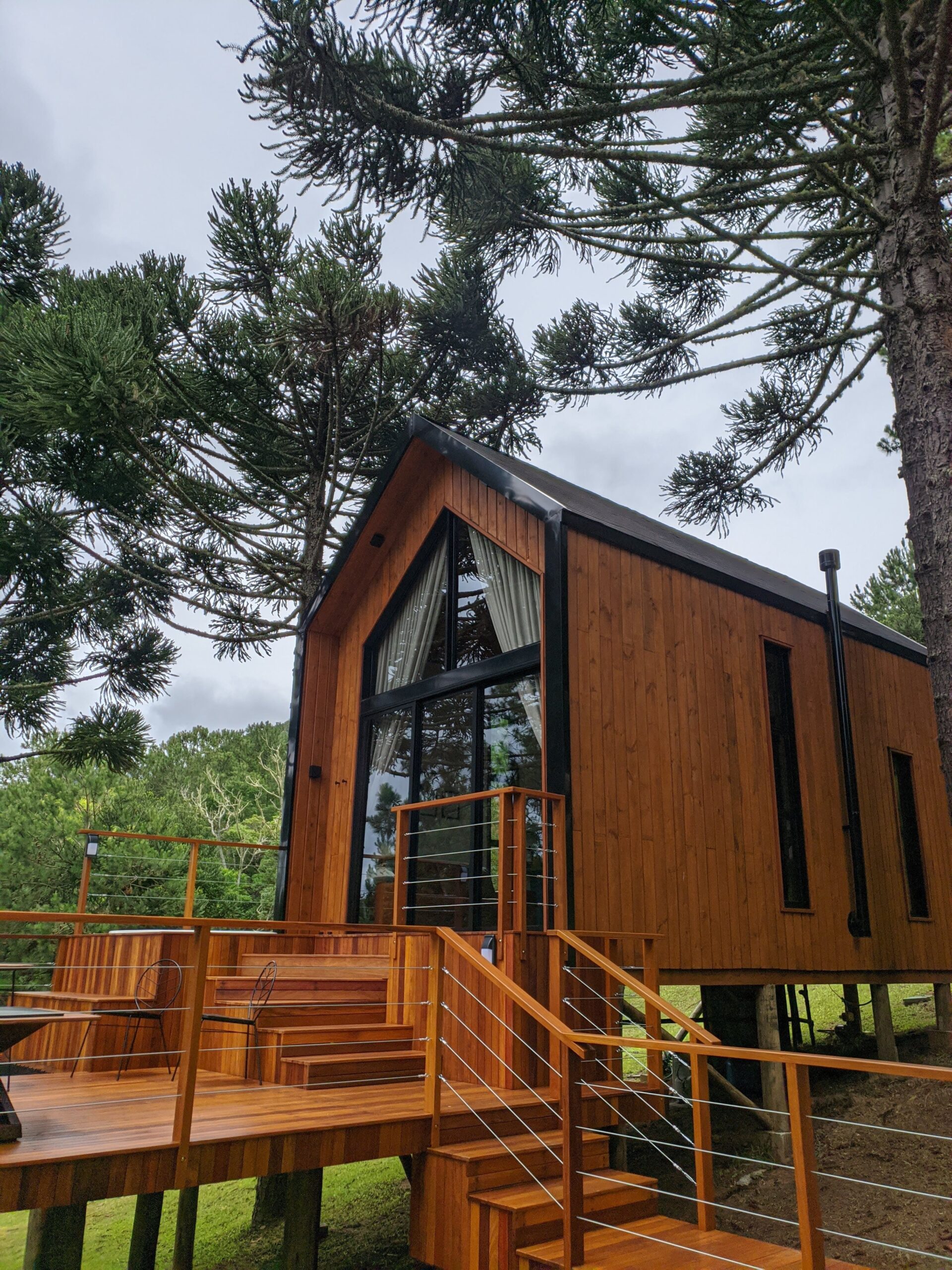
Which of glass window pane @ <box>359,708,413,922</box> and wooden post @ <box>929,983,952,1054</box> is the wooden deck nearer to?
glass window pane @ <box>359,708,413,922</box>

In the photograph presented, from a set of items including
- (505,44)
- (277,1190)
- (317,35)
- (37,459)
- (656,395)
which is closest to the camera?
(317,35)

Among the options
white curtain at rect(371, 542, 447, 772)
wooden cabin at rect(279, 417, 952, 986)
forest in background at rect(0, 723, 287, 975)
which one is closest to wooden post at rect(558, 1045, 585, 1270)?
wooden cabin at rect(279, 417, 952, 986)

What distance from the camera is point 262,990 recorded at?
21.1ft

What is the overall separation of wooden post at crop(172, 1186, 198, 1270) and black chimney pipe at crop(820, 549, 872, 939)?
6.14 metres

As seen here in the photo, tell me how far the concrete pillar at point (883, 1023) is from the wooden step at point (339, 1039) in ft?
16.5

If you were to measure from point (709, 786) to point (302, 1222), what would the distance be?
171 inches

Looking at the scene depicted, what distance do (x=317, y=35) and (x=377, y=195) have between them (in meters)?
1.05

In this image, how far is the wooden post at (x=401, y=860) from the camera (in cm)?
682

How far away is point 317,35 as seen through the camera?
228 inches

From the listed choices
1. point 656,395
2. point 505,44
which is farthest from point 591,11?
point 656,395

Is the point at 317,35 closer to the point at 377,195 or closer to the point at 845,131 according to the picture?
the point at 377,195

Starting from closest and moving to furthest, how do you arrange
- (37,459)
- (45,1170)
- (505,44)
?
1. (45,1170)
2. (505,44)
3. (37,459)

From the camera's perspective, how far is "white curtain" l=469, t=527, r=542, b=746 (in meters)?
7.14

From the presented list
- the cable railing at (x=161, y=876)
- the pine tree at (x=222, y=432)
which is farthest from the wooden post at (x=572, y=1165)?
the cable railing at (x=161, y=876)
